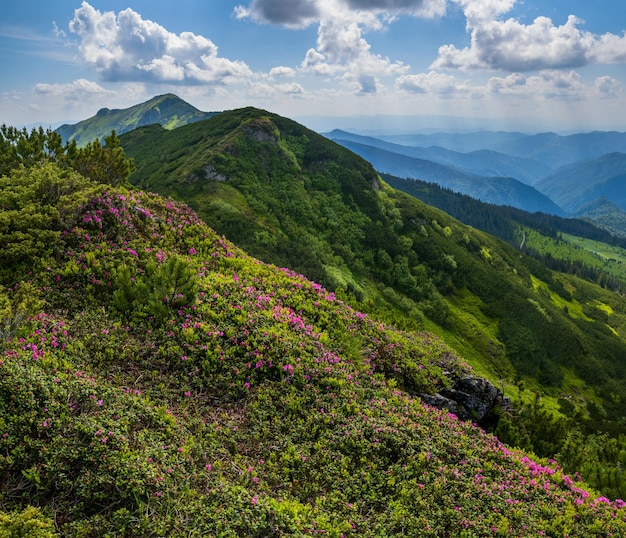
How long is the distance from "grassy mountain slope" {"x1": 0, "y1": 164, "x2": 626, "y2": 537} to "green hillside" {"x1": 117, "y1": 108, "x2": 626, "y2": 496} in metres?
34.4

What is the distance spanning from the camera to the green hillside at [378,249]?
59156mm

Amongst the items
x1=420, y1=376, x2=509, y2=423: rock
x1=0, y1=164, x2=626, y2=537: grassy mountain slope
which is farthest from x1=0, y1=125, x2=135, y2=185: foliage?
x1=420, y1=376, x2=509, y2=423: rock

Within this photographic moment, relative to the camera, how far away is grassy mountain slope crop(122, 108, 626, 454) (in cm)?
6038

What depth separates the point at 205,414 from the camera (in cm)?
969

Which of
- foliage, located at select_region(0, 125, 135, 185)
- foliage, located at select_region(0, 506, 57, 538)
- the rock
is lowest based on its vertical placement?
the rock

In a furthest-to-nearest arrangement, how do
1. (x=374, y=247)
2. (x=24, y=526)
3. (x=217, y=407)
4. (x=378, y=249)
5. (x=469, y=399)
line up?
(x=374, y=247)
(x=378, y=249)
(x=469, y=399)
(x=217, y=407)
(x=24, y=526)

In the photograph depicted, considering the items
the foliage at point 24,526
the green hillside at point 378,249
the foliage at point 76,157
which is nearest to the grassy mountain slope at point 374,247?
the green hillside at point 378,249

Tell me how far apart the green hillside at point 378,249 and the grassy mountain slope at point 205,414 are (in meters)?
34.4

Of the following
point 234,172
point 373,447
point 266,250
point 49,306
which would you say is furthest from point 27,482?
point 234,172

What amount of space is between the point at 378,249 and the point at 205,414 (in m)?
69.7

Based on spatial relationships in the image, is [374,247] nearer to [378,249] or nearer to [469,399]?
[378,249]

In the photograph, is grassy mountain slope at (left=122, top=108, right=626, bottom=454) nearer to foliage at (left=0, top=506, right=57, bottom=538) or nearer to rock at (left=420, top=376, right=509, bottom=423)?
rock at (left=420, top=376, right=509, bottom=423)

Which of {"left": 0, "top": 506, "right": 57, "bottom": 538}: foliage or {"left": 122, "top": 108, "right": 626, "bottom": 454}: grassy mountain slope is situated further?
{"left": 122, "top": 108, "right": 626, "bottom": 454}: grassy mountain slope

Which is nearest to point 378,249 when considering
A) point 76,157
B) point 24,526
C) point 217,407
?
point 76,157
